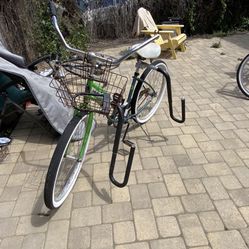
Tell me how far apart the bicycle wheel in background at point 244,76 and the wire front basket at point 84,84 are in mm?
2512

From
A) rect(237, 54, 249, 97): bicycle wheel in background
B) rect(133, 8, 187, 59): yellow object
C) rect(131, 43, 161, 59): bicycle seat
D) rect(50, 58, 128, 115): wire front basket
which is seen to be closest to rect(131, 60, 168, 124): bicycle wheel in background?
rect(131, 43, 161, 59): bicycle seat

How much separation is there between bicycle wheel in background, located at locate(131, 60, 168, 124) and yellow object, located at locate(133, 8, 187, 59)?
2.46 metres

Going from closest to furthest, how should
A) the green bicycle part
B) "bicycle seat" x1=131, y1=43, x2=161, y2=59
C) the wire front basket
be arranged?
the wire front basket < the green bicycle part < "bicycle seat" x1=131, y1=43, x2=161, y2=59

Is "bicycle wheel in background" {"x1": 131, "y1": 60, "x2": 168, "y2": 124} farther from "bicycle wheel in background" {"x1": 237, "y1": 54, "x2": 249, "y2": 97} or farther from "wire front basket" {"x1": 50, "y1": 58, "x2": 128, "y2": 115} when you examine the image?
"bicycle wheel in background" {"x1": 237, "y1": 54, "x2": 249, "y2": 97}

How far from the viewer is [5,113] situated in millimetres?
3355

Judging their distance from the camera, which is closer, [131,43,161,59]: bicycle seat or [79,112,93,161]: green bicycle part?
[79,112,93,161]: green bicycle part

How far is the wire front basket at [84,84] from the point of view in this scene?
2042 millimetres

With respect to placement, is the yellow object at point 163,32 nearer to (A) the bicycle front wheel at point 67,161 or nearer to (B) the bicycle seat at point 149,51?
(B) the bicycle seat at point 149,51

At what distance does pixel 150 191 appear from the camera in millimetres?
2570

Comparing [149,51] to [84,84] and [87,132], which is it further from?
[87,132]

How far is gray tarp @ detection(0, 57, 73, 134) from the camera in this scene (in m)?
3.00

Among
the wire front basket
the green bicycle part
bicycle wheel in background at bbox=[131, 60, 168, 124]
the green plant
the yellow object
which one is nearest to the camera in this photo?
the wire front basket

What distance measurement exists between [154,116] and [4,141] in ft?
5.87

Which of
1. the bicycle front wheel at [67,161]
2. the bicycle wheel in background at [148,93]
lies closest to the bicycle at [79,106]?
the bicycle front wheel at [67,161]
